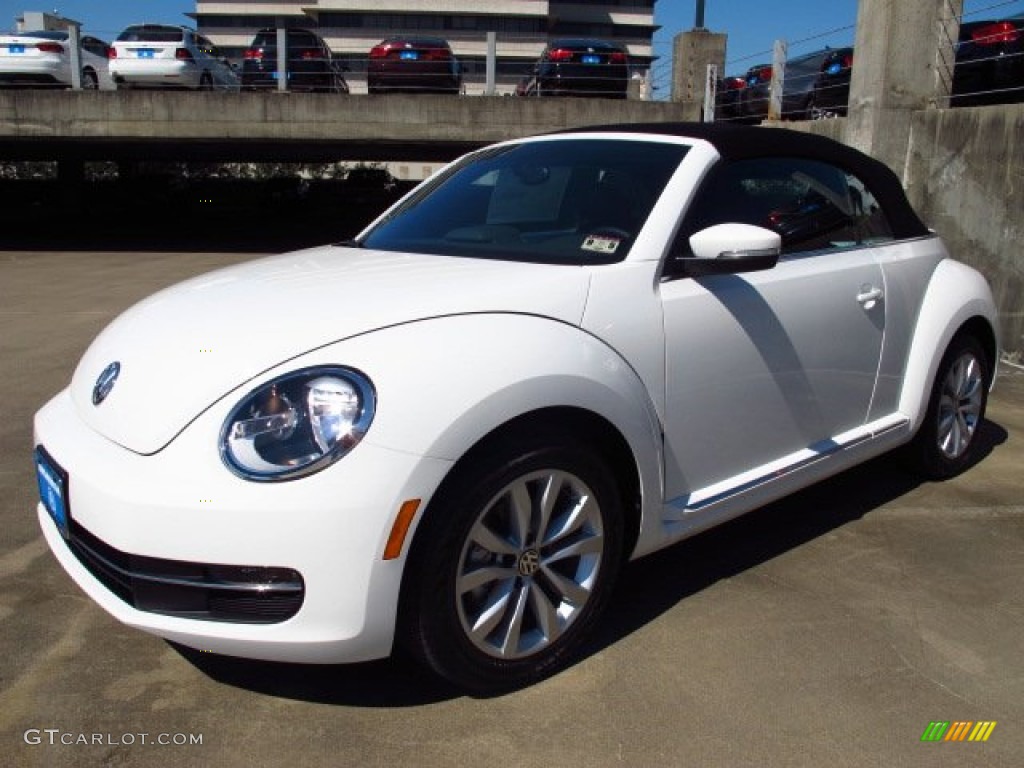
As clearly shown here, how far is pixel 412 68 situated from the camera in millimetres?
17453

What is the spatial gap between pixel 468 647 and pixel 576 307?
995 mm

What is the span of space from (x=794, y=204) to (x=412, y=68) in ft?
50.0

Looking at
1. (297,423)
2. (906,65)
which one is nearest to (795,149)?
(297,423)

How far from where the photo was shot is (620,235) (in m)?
2.96

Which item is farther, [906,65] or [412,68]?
[412,68]

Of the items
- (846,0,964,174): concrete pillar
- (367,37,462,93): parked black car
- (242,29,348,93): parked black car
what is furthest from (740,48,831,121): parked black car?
(242,29,348,93): parked black car

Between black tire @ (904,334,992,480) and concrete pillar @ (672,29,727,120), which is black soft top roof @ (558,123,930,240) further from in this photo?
concrete pillar @ (672,29,727,120)

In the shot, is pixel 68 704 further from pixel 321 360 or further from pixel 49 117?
pixel 49 117

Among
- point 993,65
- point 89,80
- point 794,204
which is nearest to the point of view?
point 794,204

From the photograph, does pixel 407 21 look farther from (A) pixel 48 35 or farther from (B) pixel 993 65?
(B) pixel 993 65

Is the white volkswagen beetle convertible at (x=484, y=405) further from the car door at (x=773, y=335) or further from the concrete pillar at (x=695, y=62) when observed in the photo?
the concrete pillar at (x=695, y=62)

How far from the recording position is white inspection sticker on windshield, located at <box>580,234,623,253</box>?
9.54ft

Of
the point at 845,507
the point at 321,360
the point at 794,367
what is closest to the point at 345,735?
the point at 321,360

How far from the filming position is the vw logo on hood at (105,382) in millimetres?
2590
